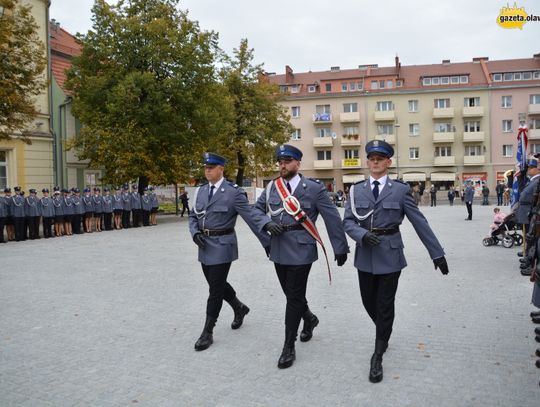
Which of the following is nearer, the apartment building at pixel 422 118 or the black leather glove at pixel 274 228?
the black leather glove at pixel 274 228

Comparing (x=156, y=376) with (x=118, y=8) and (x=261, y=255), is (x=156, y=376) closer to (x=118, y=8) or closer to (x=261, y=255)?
(x=261, y=255)

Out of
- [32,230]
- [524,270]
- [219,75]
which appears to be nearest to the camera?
[524,270]

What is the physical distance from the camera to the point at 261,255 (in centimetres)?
1328

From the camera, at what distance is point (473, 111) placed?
6122cm

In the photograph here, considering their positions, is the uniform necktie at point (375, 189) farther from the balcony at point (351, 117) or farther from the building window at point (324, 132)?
the building window at point (324, 132)

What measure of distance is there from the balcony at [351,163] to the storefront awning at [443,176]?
30.2ft

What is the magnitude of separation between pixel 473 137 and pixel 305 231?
6193cm

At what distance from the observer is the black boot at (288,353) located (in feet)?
16.2

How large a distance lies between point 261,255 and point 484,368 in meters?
8.78

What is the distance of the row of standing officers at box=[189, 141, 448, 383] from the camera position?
4.86m

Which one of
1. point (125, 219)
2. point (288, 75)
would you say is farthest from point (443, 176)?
point (125, 219)

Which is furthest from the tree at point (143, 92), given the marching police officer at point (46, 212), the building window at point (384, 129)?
the building window at point (384, 129)

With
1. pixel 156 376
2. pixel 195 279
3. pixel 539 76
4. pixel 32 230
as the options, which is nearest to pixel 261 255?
pixel 195 279

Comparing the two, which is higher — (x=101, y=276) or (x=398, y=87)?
(x=398, y=87)
